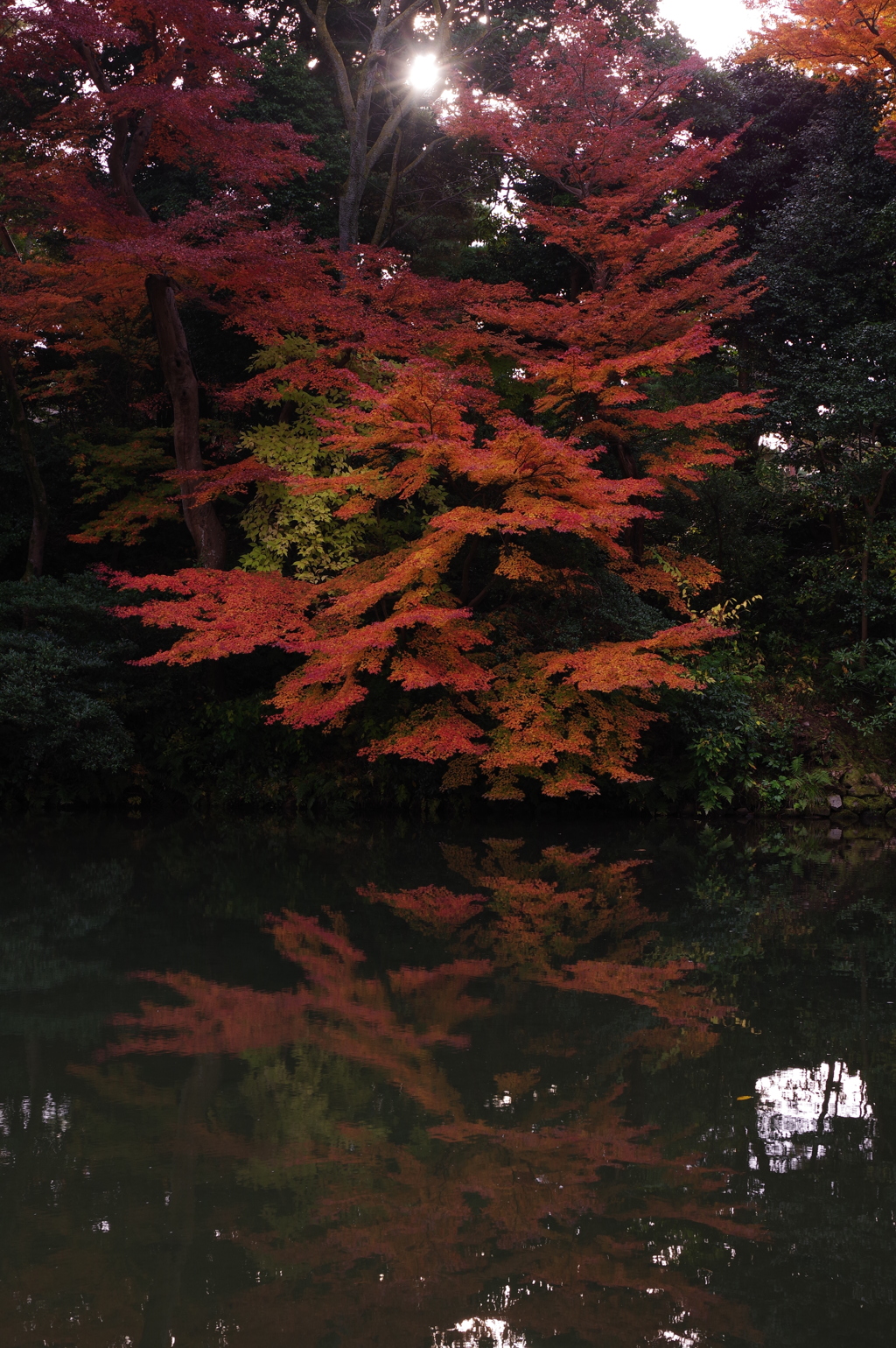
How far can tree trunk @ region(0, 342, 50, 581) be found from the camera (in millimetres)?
12609

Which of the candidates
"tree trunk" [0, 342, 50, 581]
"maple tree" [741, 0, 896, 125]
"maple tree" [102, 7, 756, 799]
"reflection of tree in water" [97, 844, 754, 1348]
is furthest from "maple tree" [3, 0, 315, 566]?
"reflection of tree in water" [97, 844, 754, 1348]

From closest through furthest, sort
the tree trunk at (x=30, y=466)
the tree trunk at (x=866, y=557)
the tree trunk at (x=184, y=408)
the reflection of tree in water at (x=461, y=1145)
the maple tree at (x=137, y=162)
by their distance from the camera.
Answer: the reflection of tree in water at (x=461, y=1145), the maple tree at (x=137, y=162), the tree trunk at (x=866, y=557), the tree trunk at (x=184, y=408), the tree trunk at (x=30, y=466)

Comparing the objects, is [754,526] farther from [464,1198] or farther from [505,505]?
[464,1198]

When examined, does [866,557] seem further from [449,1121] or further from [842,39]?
[449,1121]

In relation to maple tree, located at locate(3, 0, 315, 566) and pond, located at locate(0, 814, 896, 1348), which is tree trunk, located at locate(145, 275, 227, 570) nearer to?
maple tree, located at locate(3, 0, 315, 566)

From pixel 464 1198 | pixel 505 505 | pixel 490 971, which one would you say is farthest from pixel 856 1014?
pixel 505 505

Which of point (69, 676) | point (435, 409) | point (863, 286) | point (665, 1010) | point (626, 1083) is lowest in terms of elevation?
point (626, 1083)

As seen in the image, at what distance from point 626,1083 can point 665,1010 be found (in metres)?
0.93

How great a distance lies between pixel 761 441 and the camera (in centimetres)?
1557

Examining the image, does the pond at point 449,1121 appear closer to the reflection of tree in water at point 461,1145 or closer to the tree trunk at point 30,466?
the reflection of tree in water at point 461,1145

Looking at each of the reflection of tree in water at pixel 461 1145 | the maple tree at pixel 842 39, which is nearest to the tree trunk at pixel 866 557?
the maple tree at pixel 842 39

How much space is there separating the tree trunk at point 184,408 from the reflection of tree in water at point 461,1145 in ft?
25.1

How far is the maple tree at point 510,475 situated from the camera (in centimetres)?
985

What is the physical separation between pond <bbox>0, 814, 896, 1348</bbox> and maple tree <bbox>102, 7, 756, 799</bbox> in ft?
10.3
